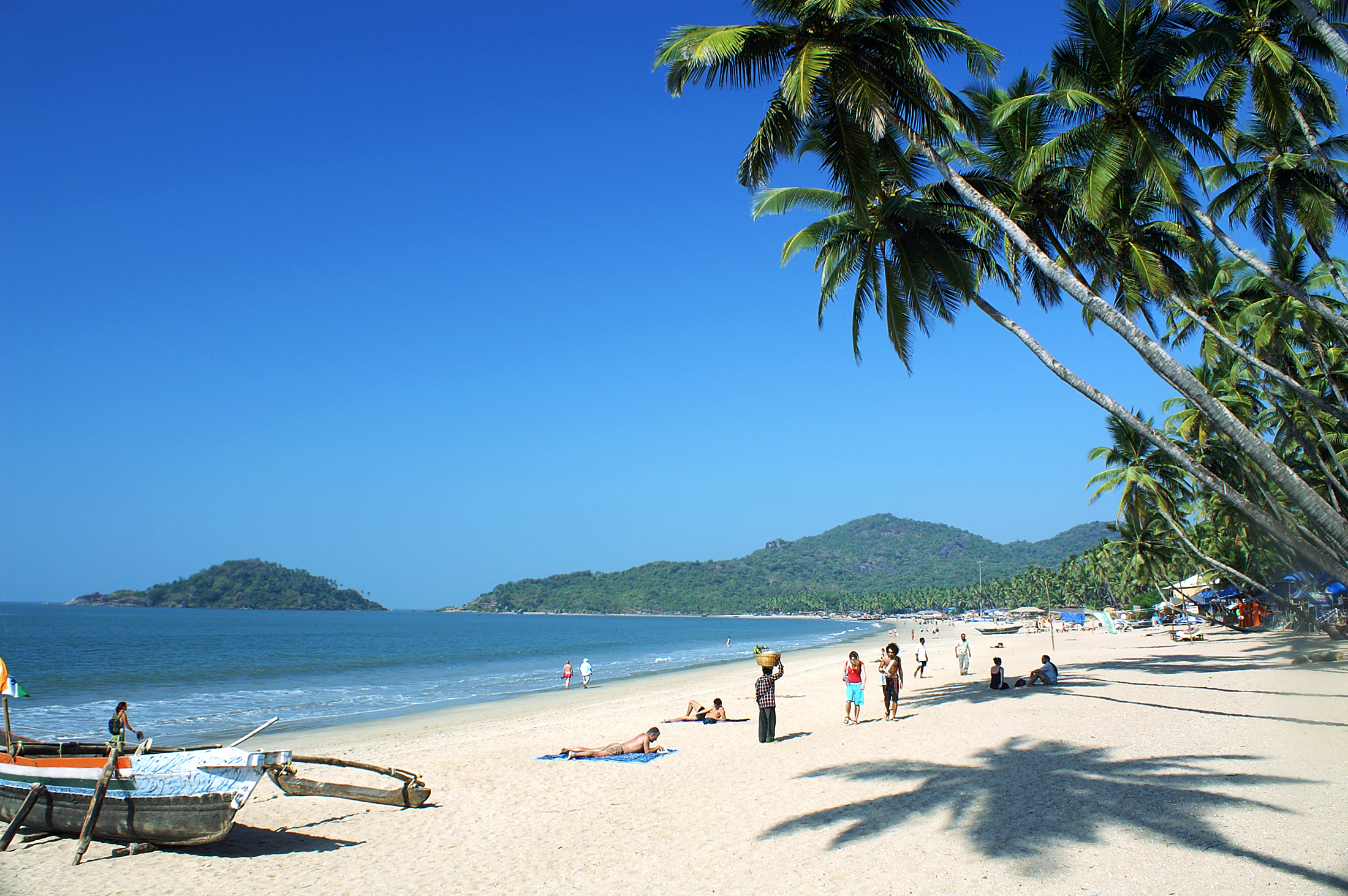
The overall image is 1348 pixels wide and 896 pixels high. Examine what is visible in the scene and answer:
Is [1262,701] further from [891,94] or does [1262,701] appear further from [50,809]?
[50,809]

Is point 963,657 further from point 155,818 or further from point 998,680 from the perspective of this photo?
point 155,818

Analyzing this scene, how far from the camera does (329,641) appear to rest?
6700 cm

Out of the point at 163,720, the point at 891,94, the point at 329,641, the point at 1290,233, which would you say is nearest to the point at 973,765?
the point at 891,94

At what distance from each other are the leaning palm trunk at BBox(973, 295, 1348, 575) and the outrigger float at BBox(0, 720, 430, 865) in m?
9.74

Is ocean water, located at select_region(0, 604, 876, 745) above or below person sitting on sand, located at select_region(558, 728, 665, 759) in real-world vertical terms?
below

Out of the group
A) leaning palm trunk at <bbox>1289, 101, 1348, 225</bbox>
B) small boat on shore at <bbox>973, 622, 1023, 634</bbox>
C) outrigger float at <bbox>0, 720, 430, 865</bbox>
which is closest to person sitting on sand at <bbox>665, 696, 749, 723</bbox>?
outrigger float at <bbox>0, 720, 430, 865</bbox>

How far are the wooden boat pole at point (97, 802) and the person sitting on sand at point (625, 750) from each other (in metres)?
5.88

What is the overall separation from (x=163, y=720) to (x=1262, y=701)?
24.3m

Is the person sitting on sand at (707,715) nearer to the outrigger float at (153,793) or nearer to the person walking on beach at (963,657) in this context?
the outrigger float at (153,793)

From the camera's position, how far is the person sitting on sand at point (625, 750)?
37.4 feet

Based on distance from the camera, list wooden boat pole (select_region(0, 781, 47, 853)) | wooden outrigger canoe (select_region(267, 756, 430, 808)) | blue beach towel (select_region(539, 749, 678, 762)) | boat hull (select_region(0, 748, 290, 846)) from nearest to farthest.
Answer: boat hull (select_region(0, 748, 290, 846)), wooden outrigger canoe (select_region(267, 756, 430, 808)), wooden boat pole (select_region(0, 781, 47, 853)), blue beach towel (select_region(539, 749, 678, 762))

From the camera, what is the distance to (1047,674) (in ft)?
50.8

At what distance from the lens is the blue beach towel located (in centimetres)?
1101

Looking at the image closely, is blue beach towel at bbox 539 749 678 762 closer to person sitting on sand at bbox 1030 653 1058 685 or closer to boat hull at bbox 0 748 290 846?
boat hull at bbox 0 748 290 846
